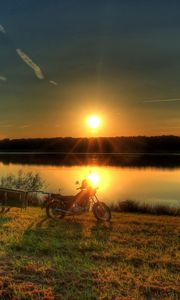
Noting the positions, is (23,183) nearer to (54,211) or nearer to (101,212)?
(54,211)

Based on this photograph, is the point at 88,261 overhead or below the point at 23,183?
below

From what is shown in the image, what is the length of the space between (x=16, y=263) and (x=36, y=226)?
364 cm

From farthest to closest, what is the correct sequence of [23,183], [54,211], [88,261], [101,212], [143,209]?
[23,183] < [143,209] < [54,211] < [101,212] < [88,261]

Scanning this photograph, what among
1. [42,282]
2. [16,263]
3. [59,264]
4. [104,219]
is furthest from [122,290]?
[104,219]

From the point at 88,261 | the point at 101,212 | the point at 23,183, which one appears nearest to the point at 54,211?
the point at 101,212

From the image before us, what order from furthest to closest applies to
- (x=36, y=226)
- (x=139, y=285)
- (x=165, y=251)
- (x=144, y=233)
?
(x=36, y=226)
(x=144, y=233)
(x=165, y=251)
(x=139, y=285)

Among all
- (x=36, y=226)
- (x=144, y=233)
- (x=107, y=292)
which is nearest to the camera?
(x=107, y=292)

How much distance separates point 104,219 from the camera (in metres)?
10.7

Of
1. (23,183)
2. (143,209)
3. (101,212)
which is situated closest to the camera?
(101,212)

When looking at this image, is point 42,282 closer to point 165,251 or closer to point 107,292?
point 107,292

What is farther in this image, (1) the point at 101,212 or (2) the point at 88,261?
(1) the point at 101,212

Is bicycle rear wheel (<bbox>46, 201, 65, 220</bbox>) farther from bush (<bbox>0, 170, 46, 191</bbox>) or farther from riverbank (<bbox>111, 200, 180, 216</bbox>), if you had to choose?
bush (<bbox>0, 170, 46, 191</bbox>)

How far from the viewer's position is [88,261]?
6086 mm

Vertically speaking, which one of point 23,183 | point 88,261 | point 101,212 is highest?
point 23,183
